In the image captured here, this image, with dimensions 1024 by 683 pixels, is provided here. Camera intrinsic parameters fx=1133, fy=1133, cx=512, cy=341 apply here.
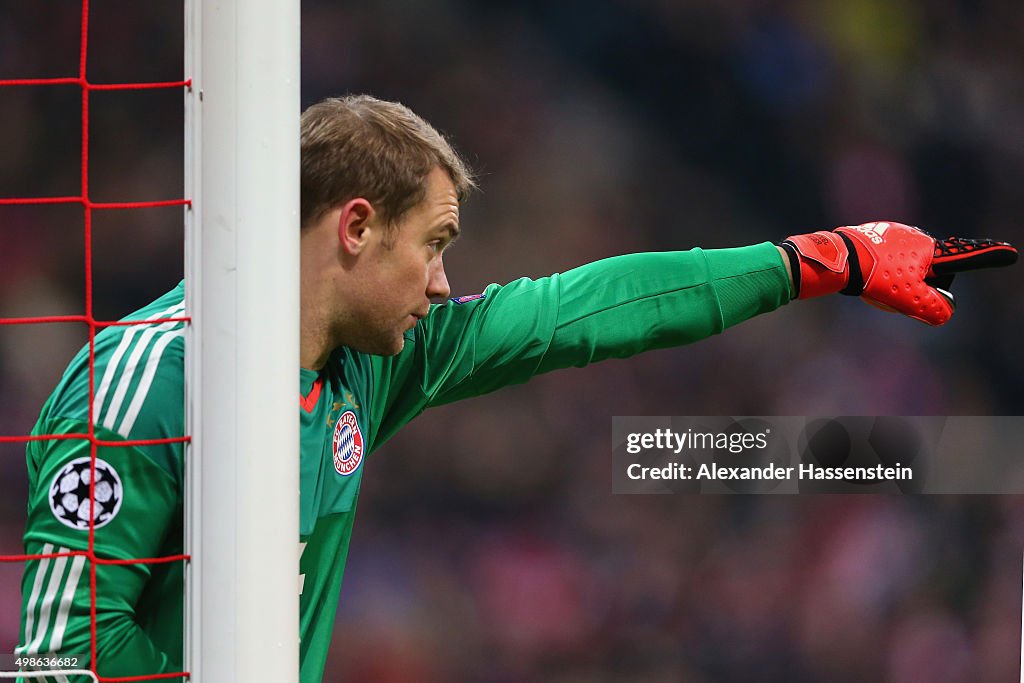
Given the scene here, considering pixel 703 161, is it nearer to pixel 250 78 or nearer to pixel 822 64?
pixel 822 64

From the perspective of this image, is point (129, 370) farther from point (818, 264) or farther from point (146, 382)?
point (818, 264)

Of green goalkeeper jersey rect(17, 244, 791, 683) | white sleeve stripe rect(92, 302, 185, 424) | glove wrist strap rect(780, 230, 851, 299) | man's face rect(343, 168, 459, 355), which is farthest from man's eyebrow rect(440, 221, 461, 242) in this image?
glove wrist strap rect(780, 230, 851, 299)

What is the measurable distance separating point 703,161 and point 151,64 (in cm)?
122

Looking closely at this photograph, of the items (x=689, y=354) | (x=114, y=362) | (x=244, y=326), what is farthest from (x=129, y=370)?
(x=689, y=354)

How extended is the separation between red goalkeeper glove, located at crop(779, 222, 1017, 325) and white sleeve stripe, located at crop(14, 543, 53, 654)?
0.80 metres

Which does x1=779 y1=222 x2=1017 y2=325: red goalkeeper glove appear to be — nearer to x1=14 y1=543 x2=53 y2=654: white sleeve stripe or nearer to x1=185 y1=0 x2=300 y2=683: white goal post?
x1=185 y1=0 x2=300 y2=683: white goal post

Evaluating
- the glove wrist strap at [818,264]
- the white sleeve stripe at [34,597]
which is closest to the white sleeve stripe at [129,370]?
the white sleeve stripe at [34,597]

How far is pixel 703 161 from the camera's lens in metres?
2.55

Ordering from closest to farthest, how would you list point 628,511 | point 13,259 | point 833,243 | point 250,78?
point 250,78 → point 833,243 → point 13,259 → point 628,511

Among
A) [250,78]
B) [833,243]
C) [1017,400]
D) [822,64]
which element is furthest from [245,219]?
[1017,400]

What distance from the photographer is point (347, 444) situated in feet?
3.78

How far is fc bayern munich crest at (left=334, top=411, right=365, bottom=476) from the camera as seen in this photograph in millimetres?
1134

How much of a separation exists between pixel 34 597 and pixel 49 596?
0.7 inches

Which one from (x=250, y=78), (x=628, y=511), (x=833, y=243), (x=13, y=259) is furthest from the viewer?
(x=628, y=511)
